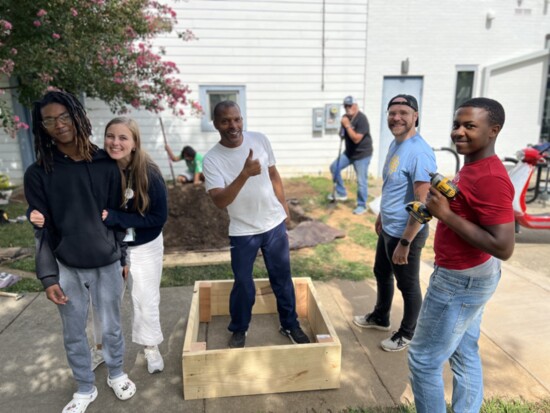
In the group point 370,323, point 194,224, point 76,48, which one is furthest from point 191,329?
point 76,48

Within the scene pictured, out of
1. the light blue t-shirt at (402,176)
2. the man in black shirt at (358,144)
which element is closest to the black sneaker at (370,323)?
the light blue t-shirt at (402,176)

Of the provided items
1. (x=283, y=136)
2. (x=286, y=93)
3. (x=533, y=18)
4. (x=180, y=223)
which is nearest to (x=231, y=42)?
(x=286, y=93)

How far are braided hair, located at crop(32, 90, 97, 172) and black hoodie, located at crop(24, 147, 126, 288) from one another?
1.6 inches

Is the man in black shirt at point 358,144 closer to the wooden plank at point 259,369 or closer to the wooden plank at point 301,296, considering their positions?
the wooden plank at point 301,296

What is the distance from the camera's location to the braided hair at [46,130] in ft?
7.13

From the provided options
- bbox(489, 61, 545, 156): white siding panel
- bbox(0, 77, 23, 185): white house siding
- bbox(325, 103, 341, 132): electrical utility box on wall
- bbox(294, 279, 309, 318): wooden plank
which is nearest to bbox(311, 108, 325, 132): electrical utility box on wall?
bbox(325, 103, 341, 132): electrical utility box on wall

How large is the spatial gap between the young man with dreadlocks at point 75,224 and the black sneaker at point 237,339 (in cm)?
89

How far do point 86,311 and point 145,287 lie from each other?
39cm

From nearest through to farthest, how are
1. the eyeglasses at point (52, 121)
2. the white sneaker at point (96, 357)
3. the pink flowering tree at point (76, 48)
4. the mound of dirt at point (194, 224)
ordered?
the eyeglasses at point (52, 121) → the white sneaker at point (96, 357) → the pink flowering tree at point (76, 48) → the mound of dirt at point (194, 224)

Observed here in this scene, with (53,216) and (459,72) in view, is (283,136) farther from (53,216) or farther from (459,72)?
(53,216)

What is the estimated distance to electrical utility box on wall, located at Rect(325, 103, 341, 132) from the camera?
9.66m

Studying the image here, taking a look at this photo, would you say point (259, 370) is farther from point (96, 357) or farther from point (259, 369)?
point (96, 357)

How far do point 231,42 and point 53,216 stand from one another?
7.97 meters

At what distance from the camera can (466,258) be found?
183 centimetres
